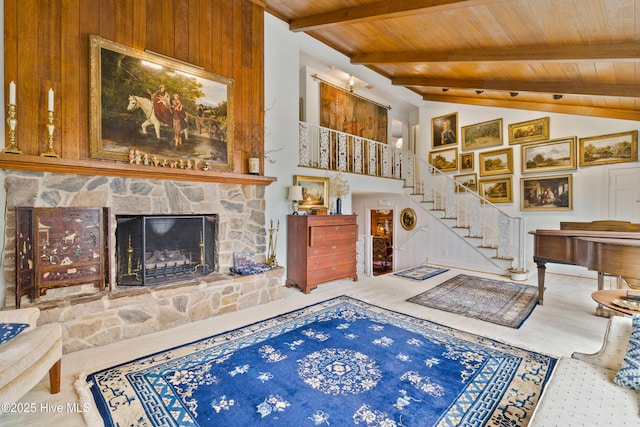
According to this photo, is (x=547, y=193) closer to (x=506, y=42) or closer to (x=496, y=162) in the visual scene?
(x=496, y=162)

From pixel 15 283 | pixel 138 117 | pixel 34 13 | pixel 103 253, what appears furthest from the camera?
pixel 138 117

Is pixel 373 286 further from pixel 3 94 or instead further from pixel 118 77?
pixel 3 94

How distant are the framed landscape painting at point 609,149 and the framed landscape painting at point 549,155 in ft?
0.58

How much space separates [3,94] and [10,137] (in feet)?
1.48

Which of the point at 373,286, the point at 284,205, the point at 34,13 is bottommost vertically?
the point at 373,286

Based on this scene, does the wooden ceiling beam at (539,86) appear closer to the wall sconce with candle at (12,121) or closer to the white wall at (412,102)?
the white wall at (412,102)

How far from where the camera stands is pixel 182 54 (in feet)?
13.1

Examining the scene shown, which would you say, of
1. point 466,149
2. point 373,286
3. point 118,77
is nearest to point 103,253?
point 118,77

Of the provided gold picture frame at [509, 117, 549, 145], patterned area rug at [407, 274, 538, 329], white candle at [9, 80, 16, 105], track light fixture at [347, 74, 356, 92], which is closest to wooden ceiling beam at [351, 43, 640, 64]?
track light fixture at [347, 74, 356, 92]

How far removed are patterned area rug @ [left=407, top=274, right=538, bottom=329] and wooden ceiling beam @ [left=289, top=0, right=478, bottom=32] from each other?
381cm

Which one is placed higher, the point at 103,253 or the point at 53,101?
the point at 53,101

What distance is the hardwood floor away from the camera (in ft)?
6.69

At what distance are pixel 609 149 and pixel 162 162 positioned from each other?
310 inches

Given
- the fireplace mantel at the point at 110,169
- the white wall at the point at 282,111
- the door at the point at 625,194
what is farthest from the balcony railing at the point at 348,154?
the door at the point at 625,194
